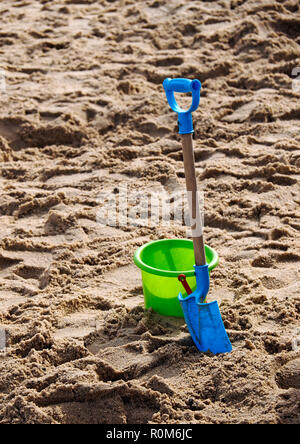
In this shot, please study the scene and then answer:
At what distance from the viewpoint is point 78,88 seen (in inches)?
179

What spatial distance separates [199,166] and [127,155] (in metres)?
0.49

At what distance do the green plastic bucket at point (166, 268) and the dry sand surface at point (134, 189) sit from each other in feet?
0.25

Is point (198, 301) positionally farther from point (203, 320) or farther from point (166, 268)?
point (166, 268)

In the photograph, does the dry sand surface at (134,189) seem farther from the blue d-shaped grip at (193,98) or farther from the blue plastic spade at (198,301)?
the blue d-shaped grip at (193,98)

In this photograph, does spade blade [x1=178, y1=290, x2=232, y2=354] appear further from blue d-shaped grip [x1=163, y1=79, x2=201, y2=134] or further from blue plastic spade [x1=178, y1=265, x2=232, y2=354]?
blue d-shaped grip [x1=163, y1=79, x2=201, y2=134]

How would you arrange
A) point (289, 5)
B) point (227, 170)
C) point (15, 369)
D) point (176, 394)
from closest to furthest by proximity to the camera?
point (176, 394) < point (15, 369) < point (227, 170) < point (289, 5)

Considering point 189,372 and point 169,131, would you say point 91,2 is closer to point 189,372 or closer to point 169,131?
point 169,131

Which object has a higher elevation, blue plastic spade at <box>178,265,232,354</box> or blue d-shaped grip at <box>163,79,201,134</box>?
blue d-shaped grip at <box>163,79,201,134</box>

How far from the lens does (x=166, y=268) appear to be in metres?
2.69

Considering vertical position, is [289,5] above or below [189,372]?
above

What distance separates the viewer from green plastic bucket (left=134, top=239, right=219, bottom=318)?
243cm

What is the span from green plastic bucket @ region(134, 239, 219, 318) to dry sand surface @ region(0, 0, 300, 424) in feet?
0.25

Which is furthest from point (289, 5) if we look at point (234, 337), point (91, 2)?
point (234, 337)

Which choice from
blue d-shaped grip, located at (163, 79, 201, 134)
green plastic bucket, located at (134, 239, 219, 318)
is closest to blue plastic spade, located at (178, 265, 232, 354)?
green plastic bucket, located at (134, 239, 219, 318)
